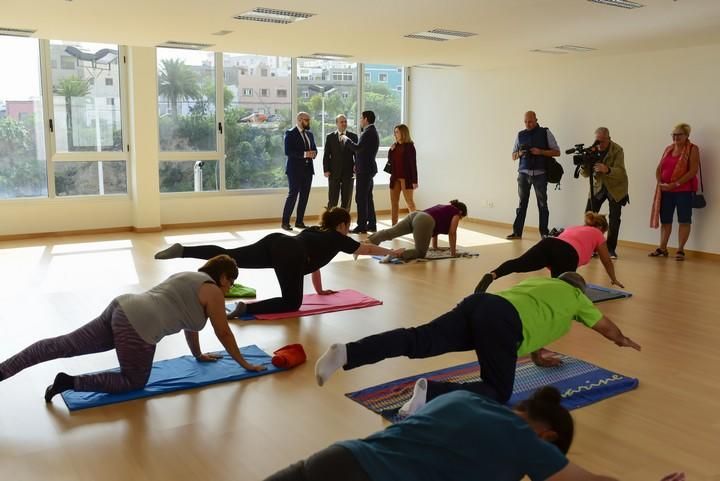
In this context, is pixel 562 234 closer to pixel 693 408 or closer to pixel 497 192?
pixel 693 408

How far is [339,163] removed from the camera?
9.58 metres

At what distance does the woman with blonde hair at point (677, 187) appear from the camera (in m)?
7.53

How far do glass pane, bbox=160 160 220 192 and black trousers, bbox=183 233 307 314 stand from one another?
4.92 meters

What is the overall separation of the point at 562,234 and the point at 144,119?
5740 millimetres

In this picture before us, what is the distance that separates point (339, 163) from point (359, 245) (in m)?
4.66

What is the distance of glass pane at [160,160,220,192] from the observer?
960cm

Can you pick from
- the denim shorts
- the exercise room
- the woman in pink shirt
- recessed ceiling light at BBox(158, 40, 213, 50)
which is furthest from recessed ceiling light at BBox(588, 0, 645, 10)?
Answer: recessed ceiling light at BBox(158, 40, 213, 50)

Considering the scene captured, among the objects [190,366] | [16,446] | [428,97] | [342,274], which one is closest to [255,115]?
[428,97]

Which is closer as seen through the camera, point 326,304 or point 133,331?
point 133,331

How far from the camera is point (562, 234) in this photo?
5414mm

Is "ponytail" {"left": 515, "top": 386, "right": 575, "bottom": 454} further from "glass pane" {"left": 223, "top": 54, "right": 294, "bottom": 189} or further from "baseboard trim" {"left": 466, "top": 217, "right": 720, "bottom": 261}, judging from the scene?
"glass pane" {"left": 223, "top": 54, "right": 294, "bottom": 189}

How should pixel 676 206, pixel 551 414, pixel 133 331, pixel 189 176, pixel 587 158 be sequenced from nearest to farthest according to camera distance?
pixel 551 414, pixel 133 331, pixel 676 206, pixel 587 158, pixel 189 176

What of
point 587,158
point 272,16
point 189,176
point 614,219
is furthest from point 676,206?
point 189,176

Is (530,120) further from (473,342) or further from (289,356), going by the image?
(473,342)
